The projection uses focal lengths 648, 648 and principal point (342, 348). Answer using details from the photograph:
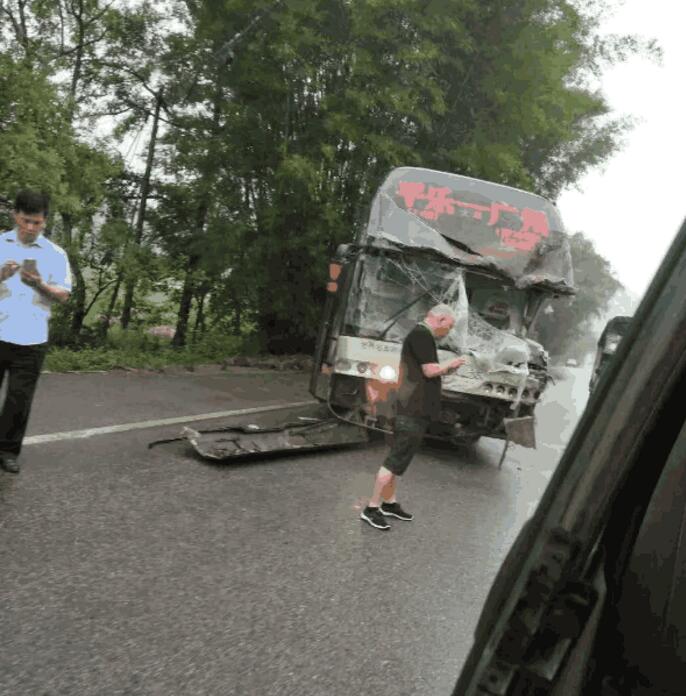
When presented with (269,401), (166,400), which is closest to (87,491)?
(166,400)

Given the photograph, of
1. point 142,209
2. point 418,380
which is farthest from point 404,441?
point 142,209

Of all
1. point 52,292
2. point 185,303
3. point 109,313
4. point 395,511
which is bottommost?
point 109,313

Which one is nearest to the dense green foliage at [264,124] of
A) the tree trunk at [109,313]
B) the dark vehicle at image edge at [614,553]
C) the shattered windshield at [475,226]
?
the tree trunk at [109,313]

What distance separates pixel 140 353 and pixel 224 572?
924 cm

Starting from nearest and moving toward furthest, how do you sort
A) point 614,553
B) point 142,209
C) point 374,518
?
point 614,553
point 374,518
point 142,209

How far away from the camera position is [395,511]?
5.20 metres

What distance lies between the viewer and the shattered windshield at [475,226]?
7.62 meters

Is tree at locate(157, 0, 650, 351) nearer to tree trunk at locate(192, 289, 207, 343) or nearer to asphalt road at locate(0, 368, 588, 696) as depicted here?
tree trunk at locate(192, 289, 207, 343)

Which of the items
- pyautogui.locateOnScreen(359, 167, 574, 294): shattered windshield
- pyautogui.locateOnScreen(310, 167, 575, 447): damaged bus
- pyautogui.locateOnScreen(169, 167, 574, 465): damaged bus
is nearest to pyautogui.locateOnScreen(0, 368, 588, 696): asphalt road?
pyautogui.locateOnScreen(169, 167, 574, 465): damaged bus

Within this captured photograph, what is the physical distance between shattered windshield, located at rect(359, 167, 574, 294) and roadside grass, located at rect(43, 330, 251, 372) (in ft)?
14.8

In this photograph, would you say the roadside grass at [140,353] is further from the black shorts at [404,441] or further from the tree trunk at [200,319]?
the black shorts at [404,441]

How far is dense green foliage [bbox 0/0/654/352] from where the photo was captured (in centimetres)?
1288

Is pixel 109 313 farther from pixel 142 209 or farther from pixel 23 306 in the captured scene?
pixel 23 306

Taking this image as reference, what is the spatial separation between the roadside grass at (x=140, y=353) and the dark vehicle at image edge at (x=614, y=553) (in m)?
8.65
